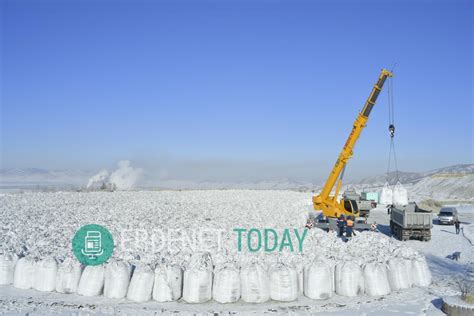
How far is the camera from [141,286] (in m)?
8.47

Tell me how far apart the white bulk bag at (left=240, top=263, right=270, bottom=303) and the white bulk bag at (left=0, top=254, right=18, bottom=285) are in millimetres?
4838

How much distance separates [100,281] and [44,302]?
1.02 meters

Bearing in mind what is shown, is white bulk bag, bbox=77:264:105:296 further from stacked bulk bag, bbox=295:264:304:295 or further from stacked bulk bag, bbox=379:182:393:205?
stacked bulk bag, bbox=379:182:393:205

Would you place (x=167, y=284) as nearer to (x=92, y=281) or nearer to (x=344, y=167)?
(x=92, y=281)

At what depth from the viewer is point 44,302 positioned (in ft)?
27.5

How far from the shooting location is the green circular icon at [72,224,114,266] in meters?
10.8

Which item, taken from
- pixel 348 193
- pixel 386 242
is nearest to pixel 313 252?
pixel 386 242

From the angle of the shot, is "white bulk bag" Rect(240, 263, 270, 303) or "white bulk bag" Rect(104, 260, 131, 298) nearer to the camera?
"white bulk bag" Rect(240, 263, 270, 303)

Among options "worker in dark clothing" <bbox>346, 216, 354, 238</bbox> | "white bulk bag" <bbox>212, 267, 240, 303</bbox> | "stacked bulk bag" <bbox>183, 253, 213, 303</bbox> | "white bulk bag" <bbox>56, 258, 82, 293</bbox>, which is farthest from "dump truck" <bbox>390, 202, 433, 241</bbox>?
"white bulk bag" <bbox>56, 258, 82, 293</bbox>

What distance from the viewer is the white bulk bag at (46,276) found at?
29.7 feet

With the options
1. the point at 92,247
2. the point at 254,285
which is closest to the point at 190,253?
the point at 92,247

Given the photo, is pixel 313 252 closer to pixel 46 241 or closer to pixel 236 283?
pixel 236 283

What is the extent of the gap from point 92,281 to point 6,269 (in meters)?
2.16

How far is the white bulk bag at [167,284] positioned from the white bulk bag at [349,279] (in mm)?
3048
